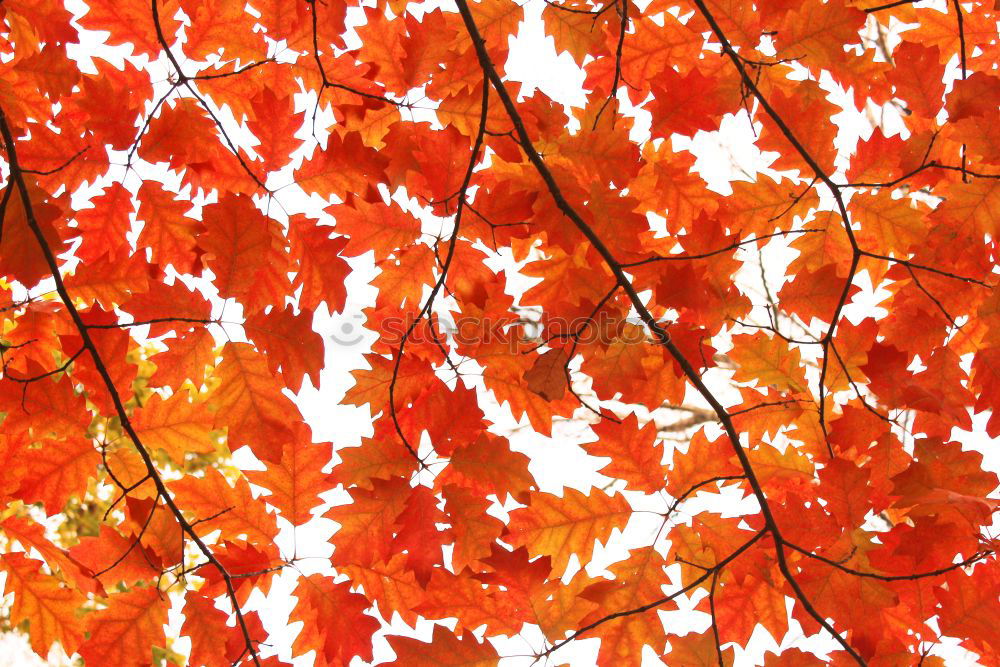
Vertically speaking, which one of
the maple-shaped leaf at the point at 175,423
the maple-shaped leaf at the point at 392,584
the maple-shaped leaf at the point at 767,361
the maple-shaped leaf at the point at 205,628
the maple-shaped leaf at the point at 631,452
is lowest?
the maple-shaped leaf at the point at 205,628

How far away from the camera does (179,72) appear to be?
4.99 feet

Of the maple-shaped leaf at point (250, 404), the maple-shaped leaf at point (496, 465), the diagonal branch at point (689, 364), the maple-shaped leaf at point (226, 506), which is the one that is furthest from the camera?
the maple-shaped leaf at point (226, 506)

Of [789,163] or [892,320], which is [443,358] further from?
[892,320]

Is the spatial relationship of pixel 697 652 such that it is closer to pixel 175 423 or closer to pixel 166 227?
pixel 175 423

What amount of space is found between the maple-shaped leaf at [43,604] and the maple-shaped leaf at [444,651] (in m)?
0.79

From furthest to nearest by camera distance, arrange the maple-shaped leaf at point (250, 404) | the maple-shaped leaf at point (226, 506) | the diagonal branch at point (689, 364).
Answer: the maple-shaped leaf at point (226, 506)
the maple-shaped leaf at point (250, 404)
the diagonal branch at point (689, 364)

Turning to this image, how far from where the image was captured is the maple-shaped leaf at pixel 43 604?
1.59 m

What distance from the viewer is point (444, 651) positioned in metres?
1.37

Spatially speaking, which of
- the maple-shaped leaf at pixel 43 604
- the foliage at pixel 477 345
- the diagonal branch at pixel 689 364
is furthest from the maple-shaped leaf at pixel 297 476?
the diagonal branch at pixel 689 364

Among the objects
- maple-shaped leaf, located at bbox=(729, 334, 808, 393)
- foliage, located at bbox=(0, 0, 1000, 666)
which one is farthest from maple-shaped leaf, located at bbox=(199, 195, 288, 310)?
maple-shaped leaf, located at bbox=(729, 334, 808, 393)

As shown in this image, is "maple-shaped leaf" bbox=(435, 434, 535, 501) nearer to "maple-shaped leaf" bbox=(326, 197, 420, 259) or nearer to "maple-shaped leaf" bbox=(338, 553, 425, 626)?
"maple-shaped leaf" bbox=(338, 553, 425, 626)

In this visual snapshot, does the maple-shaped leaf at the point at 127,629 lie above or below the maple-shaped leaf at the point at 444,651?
above

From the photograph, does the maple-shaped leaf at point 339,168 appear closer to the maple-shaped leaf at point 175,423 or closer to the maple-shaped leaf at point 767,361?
the maple-shaped leaf at point 175,423

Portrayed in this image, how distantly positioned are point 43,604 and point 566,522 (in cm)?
119
